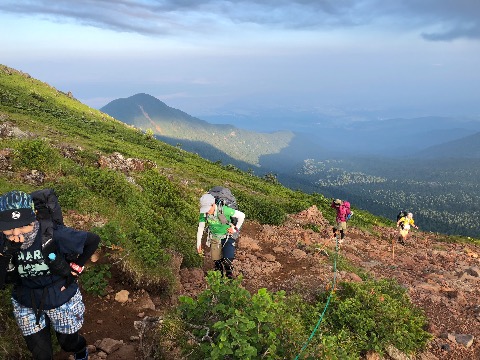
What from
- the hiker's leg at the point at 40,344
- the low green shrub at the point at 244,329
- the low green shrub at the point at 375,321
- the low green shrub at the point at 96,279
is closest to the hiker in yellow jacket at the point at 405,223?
the low green shrub at the point at 375,321

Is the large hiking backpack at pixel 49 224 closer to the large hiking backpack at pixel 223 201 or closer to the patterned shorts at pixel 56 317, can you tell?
the patterned shorts at pixel 56 317

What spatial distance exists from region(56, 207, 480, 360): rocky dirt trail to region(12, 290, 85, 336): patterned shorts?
1.34 m

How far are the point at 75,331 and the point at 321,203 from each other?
2912cm

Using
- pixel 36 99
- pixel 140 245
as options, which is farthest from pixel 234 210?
pixel 36 99

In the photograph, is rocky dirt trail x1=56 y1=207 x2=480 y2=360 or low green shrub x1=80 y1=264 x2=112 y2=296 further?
low green shrub x1=80 y1=264 x2=112 y2=296

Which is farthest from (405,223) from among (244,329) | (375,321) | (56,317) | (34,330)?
(34,330)

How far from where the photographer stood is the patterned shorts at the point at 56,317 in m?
4.61

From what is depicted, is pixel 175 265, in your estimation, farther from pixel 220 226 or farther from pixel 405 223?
pixel 405 223

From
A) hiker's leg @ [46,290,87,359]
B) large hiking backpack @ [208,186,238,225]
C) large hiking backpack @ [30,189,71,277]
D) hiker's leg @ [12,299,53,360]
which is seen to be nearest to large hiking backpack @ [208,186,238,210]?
large hiking backpack @ [208,186,238,225]

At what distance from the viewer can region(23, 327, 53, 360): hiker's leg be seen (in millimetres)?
4746

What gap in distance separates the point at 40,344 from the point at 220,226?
430cm

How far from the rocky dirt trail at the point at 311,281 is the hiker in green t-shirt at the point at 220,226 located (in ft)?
3.85

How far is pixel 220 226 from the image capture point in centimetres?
824

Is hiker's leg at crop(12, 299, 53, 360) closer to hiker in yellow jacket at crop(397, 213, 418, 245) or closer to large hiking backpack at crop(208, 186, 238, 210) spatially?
large hiking backpack at crop(208, 186, 238, 210)
